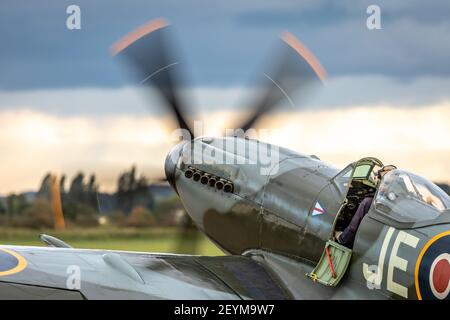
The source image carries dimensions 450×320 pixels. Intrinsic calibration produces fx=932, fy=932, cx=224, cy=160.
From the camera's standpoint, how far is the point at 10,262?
9586mm

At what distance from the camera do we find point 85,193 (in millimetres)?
11508

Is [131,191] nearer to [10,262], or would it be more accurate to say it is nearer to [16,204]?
[10,262]

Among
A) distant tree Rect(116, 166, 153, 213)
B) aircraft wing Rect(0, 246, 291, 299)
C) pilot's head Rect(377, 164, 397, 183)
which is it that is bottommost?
aircraft wing Rect(0, 246, 291, 299)

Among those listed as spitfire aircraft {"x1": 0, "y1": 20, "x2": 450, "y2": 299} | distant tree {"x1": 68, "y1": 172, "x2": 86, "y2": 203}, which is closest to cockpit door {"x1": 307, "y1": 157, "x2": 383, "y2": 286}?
spitfire aircraft {"x1": 0, "y1": 20, "x2": 450, "y2": 299}

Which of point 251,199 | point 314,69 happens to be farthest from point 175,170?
point 314,69

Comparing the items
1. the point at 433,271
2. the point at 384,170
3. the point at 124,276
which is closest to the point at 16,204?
the point at 124,276

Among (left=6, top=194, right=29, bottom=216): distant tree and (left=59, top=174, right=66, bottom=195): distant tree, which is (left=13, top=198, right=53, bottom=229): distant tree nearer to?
(left=6, top=194, right=29, bottom=216): distant tree

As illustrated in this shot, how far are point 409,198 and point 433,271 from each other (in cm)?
87

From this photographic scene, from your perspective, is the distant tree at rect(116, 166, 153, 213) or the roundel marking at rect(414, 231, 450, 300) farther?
the distant tree at rect(116, 166, 153, 213)

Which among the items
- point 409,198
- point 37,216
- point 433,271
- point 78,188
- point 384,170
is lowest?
point 37,216

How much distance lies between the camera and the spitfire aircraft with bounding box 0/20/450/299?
8.72 m

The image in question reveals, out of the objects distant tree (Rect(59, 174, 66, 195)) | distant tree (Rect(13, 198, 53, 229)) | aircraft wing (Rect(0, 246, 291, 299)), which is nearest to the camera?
aircraft wing (Rect(0, 246, 291, 299))

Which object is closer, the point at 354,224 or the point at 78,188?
the point at 354,224
